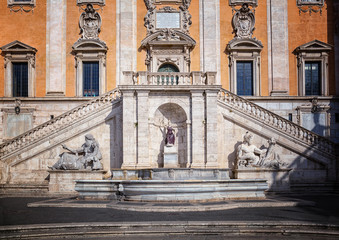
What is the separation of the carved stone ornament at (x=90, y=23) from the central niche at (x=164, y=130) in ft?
30.1

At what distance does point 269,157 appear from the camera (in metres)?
20.2

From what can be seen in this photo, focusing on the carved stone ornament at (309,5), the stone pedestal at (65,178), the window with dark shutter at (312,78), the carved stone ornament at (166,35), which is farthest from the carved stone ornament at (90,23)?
the window with dark shutter at (312,78)

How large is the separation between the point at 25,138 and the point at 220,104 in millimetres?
10982

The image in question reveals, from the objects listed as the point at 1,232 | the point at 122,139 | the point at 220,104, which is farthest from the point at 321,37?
the point at 1,232

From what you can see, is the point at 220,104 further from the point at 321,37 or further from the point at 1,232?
the point at 1,232

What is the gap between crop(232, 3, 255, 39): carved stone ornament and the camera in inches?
1075

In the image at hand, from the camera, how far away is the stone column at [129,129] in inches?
800

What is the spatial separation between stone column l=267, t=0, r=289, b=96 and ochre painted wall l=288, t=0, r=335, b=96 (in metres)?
0.38

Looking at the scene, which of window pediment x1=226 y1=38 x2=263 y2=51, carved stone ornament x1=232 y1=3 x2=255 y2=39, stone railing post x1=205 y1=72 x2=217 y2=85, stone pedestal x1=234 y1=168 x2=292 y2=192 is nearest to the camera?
stone pedestal x1=234 y1=168 x2=292 y2=192

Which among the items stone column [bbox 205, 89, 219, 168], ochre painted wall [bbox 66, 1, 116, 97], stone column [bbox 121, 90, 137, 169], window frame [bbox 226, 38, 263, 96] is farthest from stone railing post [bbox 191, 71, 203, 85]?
ochre painted wall [bbox 66, 1, 116, 97]

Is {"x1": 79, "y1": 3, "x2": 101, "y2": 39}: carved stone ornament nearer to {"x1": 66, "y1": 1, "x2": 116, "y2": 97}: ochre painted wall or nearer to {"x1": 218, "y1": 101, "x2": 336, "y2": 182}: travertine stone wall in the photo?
{"x1": 66, "y1": 1, "x2": 116, "y2": 97}: ochre painted wall

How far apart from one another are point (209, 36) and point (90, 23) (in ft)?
27.9

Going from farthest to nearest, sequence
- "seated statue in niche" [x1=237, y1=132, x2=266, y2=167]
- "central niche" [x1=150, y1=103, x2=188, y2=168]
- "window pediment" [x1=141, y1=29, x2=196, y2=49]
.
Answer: "window pediment" [x1=141, y1=29, x2=196, y2=49], "central niche" [x1=150, y1=103, x2=188, y2=168], "seated statue in niche" [x1=237, y1=132, x2=266, y2=167]

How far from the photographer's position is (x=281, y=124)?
21203mm
